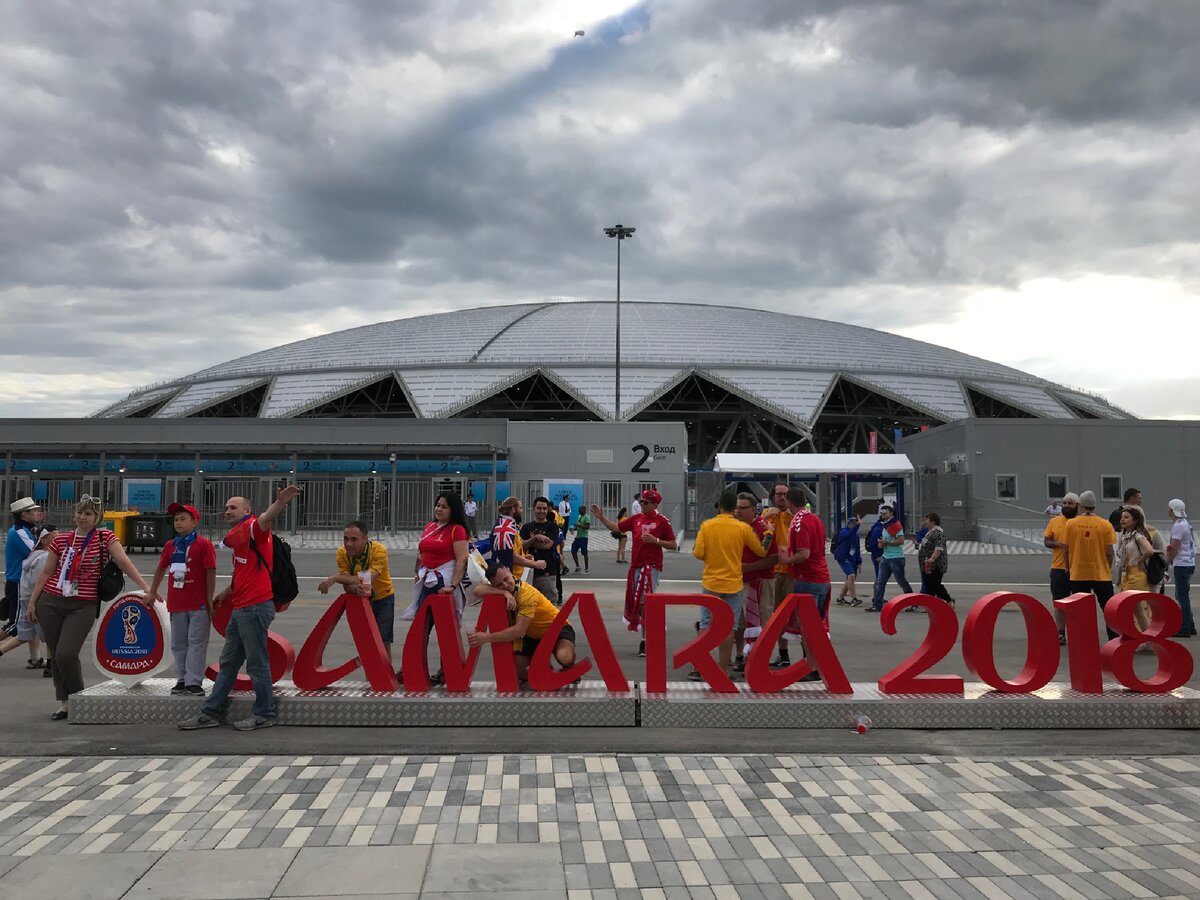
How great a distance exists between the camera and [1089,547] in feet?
29.7

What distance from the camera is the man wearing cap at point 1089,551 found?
8992 mm

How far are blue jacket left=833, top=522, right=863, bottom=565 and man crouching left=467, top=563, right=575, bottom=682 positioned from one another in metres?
7.61

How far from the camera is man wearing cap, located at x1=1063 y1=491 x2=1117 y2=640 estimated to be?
8.99m

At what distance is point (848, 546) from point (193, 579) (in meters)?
9.62

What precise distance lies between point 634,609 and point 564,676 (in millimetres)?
2494

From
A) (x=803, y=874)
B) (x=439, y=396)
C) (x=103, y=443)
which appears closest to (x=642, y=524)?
(x=803, y=874)

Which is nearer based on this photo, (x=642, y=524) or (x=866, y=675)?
(x=866, y=675)

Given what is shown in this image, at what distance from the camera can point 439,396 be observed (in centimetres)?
4384

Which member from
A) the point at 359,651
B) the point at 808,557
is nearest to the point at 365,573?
the point at 359,651

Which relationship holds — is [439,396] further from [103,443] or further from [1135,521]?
[1135,521]

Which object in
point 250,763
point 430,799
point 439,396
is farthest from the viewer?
point 439,396

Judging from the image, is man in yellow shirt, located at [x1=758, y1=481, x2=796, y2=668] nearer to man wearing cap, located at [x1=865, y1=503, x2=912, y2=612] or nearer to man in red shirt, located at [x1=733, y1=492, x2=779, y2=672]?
man in red shirt, located at [x1=733, y1=492, x2=779, y2=672]

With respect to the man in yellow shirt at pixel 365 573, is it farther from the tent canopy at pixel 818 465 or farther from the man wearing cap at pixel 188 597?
the tent canopy at pixel 818 465

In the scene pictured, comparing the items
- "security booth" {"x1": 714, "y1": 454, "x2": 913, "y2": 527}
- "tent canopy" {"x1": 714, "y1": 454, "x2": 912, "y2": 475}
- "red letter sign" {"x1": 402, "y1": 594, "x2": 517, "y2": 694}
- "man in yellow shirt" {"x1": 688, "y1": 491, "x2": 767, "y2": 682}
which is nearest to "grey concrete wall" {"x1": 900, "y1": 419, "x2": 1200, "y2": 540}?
"security booth" {"x1": 714, "y1": 454, "x2": 913, "y2": 527}
